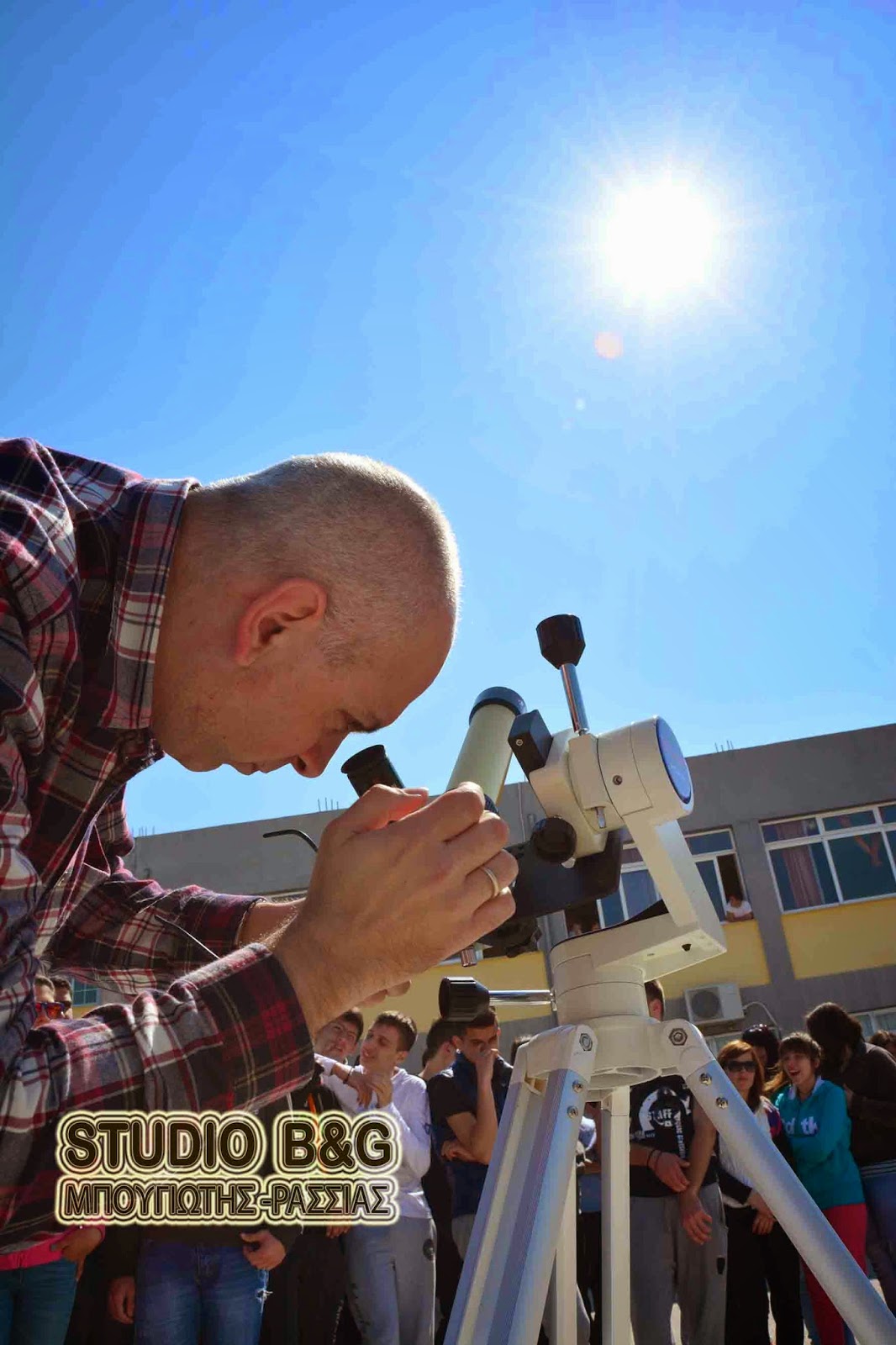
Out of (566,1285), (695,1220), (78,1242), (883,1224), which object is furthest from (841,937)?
(566,1285)

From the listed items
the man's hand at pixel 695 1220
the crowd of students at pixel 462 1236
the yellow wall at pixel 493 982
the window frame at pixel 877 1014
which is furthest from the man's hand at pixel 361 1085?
the window frame at pixel 877 1014

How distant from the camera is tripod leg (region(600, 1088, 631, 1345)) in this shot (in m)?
2.11

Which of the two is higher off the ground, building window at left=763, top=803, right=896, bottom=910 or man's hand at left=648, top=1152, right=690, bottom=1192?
building window at left=763, top=803, right=896, bottom=910

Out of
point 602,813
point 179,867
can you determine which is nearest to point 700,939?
point 602,813

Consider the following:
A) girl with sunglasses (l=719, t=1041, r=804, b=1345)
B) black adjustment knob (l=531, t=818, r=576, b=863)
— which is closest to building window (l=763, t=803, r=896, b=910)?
girl with sunglasses (l=719, t=1041, r=804, b=1345)

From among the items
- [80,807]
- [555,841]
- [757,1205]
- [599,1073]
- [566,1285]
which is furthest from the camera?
[757,1205]

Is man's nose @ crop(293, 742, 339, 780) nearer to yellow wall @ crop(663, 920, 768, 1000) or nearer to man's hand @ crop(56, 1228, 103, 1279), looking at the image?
man's hand @ crop(56, 1228, 103, 1279)

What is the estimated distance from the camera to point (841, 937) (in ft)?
53.3

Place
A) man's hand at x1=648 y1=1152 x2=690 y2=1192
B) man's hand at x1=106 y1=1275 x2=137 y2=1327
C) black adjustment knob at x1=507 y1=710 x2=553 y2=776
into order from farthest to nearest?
man's hand at x1=648 y1=1152 x2=690 y2=1192 < man's hand at x1=106 y1=1275 x2=137 y2=1327 < black adjustment knob at x1=507 y1=710 x2=553 y2=776

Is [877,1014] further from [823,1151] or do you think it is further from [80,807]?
[80,807]

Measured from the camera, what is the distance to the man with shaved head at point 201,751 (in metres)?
1.05

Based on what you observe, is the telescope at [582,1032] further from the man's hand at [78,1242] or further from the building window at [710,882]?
the building window at [710,882]

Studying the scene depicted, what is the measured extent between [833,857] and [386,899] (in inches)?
704

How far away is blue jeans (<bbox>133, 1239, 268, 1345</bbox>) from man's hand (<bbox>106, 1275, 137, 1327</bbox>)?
35 cm
